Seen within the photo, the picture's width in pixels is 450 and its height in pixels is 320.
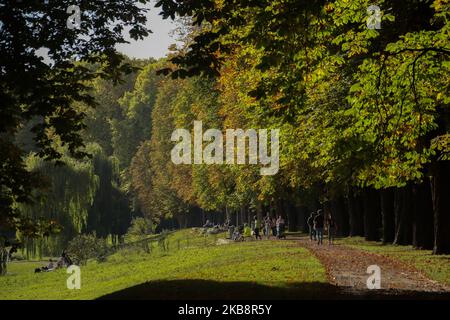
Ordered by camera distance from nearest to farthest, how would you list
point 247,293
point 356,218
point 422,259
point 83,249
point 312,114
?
1. point 247,293
2. point 422,259
3. point 312,114
4. point 356,218
5. point 83,249

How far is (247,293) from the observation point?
16516 millimetres

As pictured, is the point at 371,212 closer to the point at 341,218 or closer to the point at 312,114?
the point at 341,218

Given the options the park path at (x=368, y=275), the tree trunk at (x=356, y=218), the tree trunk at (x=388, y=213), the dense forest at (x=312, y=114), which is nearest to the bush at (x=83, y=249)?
the dense forest at (x=312, y=114)

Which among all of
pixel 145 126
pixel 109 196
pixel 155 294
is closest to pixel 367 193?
pixel 155 294

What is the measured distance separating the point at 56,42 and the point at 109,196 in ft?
154

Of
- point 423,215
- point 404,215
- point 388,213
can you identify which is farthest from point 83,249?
point 423,215

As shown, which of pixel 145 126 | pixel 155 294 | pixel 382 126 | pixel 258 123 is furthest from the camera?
pixel 145 126

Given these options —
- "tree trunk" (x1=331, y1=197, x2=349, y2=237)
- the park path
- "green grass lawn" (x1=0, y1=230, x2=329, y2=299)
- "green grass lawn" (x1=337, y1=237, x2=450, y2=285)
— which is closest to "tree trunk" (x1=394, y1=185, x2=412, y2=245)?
"green grass lawn" (x1=337, y1=237, x2=450, y2=285)

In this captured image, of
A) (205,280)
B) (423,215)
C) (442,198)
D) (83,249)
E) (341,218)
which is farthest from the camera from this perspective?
(83,249)

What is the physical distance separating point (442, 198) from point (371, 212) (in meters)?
12.1

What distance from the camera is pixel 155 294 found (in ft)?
56.4

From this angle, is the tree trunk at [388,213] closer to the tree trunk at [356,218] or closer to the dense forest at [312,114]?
the dense forest at [312,114]
